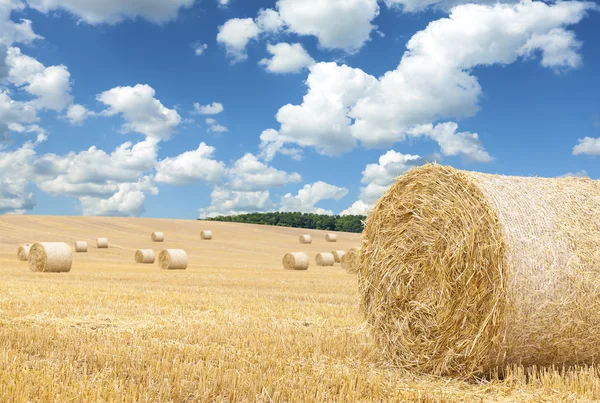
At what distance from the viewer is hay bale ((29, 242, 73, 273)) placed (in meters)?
23.2

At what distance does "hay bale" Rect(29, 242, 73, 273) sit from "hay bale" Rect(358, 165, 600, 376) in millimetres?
18709

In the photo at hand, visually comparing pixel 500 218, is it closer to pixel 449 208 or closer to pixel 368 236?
pixel 449 208

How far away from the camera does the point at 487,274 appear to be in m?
6.44

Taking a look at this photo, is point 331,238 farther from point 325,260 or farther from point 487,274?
point 487,274

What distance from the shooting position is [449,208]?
697 centimetres

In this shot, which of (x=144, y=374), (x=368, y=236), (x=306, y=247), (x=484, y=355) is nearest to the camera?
(x=144, y=374)

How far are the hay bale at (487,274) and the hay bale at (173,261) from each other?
20493mm

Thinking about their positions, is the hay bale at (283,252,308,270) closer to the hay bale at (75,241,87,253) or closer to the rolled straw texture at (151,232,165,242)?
the hay bale at (75,241,87,253)

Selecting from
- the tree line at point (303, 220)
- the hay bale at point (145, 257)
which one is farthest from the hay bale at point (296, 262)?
the tree line at point (303, 220)

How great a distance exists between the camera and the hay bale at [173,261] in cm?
2705

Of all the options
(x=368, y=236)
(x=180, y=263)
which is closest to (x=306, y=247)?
(x=180, y=263)

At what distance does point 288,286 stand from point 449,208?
460 inches

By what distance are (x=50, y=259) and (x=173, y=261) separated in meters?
5.54

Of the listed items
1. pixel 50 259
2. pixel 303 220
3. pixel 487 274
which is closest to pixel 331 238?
pixel 303 220
